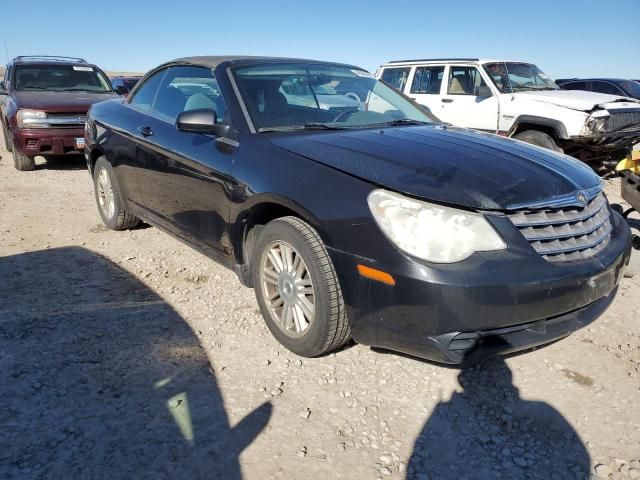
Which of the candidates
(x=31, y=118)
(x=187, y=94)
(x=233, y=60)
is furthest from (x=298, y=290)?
(x=31, y=118)

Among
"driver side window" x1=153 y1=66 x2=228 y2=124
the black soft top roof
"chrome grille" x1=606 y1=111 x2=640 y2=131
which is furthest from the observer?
"chrome grille" x1=606 y1=111 x2=640 y2=131

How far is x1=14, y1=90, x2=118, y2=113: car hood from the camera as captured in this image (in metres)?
7.77

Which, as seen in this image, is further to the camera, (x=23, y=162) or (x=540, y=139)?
(x=23, y=162)

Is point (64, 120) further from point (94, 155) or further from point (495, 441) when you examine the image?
point (495, 441)

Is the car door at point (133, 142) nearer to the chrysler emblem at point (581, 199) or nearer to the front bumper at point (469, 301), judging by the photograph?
the front bumper at point (469, 301)

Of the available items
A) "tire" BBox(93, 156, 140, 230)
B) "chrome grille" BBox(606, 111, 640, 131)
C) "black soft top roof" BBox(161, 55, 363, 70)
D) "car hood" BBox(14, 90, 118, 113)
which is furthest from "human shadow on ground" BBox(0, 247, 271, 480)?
"chrome grille" BBox(606, 111, 640, 131)

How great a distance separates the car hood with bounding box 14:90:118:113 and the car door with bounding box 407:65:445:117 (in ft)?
18.4

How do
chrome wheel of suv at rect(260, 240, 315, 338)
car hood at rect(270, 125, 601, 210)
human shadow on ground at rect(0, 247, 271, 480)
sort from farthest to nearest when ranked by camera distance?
chrome wheel of suv at rect(260, 240, 315, 338) → car hood at rect(270, 125, 601, 210) → human shadow on ground at rect(0, 247, 271, 480)

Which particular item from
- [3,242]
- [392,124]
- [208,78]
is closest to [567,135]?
[392,124]

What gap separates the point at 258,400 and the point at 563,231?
1.68 m

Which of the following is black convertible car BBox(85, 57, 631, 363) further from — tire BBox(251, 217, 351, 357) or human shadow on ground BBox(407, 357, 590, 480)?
human shadow on ground BBox(407, 357, 590, 480)

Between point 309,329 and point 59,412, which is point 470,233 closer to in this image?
point 309,329

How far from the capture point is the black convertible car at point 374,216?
2230mm

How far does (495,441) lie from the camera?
226cm
